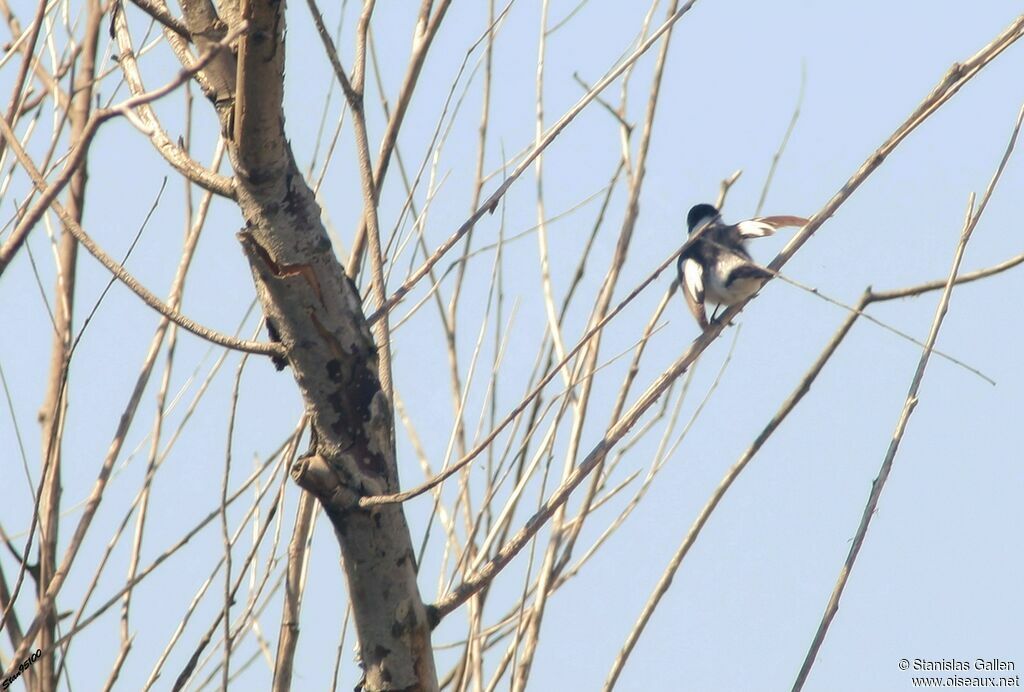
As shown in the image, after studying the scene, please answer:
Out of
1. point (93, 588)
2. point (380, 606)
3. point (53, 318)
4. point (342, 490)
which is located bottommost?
Answer: point (380, 606)

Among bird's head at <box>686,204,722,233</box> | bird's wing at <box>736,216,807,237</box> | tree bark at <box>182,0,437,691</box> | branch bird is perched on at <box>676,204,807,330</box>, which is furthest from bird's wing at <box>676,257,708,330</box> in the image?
tree bark at <box>182,0,437,691</box>

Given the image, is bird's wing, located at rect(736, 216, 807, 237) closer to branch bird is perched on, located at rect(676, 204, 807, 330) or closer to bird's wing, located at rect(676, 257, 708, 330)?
branch bird is perched on, located at rect(676, 204, 807, 330)

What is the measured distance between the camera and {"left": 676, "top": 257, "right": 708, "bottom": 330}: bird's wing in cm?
395

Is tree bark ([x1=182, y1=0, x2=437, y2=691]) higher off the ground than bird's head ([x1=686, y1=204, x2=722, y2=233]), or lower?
lower

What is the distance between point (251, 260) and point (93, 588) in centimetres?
76

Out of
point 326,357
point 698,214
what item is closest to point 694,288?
point 698,214

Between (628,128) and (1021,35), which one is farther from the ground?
(628,128)

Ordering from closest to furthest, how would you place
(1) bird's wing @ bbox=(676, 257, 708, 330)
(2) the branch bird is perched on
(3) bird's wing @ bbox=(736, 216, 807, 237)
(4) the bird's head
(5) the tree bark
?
1. (5) the tree bark
2. (3) bird's wing @ bbox=(736, 216, 807, 237)
3. (2) the branch bird is perched on
4. (1) bird's wing @ bbox=(676, 257, 708, 330)
5. (4) the bird's head

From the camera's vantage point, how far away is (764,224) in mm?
3488

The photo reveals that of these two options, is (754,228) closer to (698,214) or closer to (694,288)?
(694,288)

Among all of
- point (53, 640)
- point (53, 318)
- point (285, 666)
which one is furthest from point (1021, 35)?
point (53, 640)

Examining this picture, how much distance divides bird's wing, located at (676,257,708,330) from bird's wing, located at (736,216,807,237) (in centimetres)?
32

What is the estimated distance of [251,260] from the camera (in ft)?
5.29

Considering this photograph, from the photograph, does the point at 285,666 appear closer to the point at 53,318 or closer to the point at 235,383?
the point at 235,383
